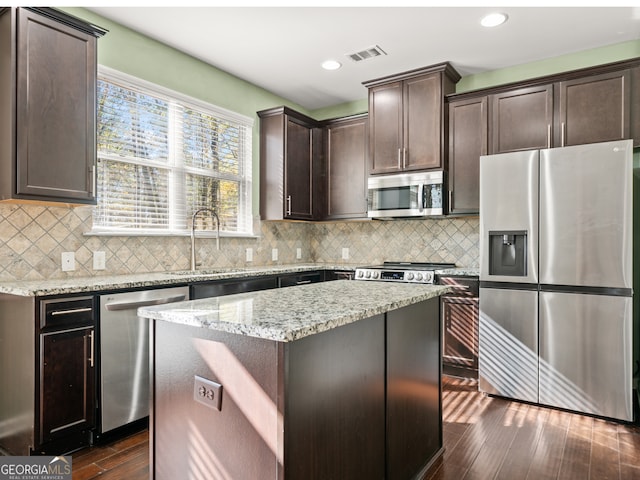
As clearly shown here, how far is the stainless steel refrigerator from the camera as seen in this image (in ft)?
9.04

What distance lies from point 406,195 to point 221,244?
1.83m

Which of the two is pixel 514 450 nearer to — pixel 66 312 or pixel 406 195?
pixel 406 195

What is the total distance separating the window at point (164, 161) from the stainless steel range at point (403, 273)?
1289 mm

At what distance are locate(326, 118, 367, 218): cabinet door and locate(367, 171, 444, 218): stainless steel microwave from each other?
248mm

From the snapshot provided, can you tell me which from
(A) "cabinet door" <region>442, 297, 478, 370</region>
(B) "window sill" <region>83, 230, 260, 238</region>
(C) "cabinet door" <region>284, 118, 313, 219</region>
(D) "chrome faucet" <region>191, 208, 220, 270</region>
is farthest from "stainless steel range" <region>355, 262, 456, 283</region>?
(D) "chrome faucet" <region>191, 208, 220, 270</region>

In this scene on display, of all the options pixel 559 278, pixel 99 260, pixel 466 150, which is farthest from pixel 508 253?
pixel 99 260

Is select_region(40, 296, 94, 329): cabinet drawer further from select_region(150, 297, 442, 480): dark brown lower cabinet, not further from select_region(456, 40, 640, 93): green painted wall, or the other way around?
select_region(456, 40, 640, 93): green painted wall

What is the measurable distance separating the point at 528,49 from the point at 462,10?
990 millimetres

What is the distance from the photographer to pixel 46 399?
7.15ft

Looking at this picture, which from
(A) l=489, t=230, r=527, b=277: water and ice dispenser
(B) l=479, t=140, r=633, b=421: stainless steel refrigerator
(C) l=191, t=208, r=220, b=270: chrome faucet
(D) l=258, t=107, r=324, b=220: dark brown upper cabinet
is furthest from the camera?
(D) l=258, t=107, r=324, b=220: dark brown upper cabinet

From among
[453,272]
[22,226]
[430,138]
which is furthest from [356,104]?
[22,226]

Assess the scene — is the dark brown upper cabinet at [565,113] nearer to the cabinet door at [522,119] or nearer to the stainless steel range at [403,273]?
the cabinet door at [522,119]

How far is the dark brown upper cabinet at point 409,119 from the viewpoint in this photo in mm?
3930

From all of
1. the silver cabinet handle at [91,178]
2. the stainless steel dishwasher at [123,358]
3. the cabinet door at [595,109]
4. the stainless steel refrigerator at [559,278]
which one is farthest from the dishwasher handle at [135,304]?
the cabinet door at [595,109]
